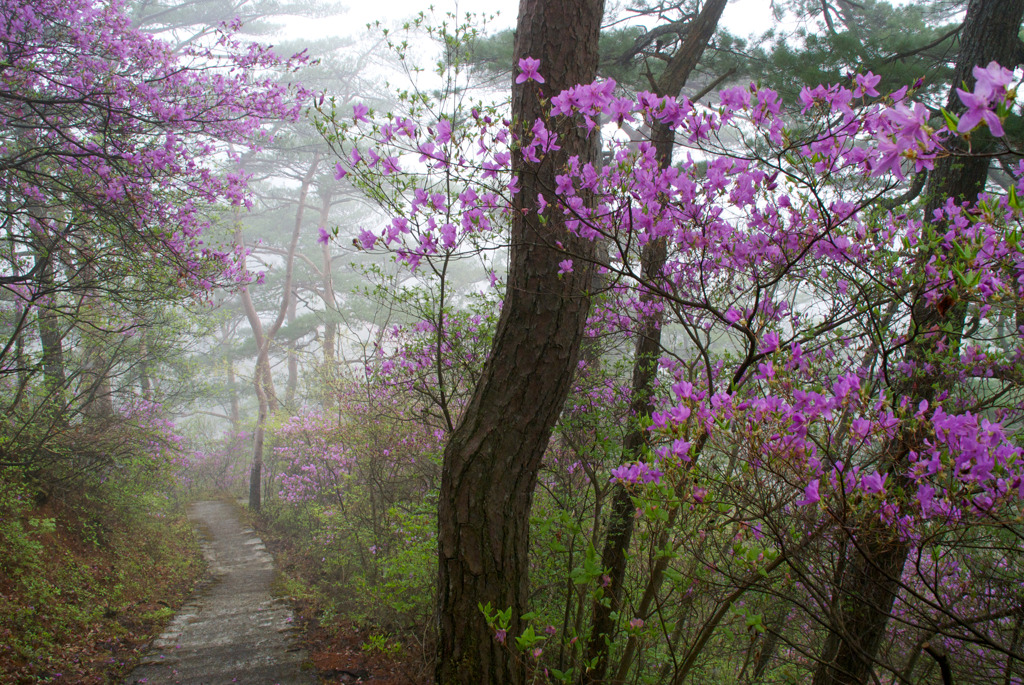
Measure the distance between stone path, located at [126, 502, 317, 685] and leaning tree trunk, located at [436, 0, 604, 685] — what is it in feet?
7.65

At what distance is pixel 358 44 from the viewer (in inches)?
636

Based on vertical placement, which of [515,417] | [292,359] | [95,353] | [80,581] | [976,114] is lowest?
[292,359]

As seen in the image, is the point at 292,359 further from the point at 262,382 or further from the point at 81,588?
the point at 81,588

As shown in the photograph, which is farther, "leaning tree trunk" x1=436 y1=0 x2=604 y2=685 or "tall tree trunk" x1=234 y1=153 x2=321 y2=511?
"tall tree trunk" x1=234 y1=153 x2=321 y2=511

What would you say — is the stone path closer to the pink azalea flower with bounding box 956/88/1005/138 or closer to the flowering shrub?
the flowering shrub

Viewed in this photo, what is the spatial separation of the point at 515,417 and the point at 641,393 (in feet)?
4.44

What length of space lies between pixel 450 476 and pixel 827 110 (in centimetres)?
184

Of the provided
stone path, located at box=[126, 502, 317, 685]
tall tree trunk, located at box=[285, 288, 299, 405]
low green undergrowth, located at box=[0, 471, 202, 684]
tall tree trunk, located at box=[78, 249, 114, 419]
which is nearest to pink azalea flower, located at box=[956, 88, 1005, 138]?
stone path, located at box=[126, 502, 317, 685]

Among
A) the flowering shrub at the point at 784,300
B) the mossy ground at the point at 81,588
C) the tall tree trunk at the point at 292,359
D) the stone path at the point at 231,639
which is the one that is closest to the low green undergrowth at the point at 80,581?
the mossy ground at the point at 81,588

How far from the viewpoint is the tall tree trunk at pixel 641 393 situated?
2906 millimetres

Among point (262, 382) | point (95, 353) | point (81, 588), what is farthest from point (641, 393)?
point (262, 382)

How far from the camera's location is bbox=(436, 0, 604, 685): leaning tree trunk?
2.31 m

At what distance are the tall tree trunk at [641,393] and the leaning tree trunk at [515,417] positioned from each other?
0.41m

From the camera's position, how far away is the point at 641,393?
139 inches
